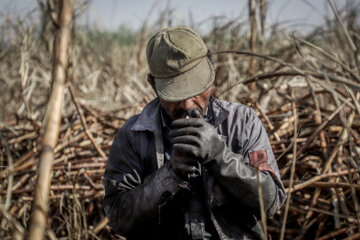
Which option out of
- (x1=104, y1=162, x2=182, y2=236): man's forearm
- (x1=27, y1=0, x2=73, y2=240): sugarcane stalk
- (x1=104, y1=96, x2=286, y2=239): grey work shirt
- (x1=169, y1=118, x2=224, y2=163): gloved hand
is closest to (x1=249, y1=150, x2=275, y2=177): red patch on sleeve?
(x1=104, y1=96, x2=286, y2=239): grey work shirt

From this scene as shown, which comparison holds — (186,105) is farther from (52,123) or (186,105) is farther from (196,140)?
(52,123)

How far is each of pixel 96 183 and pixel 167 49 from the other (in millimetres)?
1748

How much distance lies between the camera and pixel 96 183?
10.1 feet

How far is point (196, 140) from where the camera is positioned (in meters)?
1.48

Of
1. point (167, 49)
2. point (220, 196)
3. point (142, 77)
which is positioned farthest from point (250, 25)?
point (220, 196)

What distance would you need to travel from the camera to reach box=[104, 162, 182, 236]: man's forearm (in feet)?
5.34

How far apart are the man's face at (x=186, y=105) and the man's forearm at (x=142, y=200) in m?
0.29

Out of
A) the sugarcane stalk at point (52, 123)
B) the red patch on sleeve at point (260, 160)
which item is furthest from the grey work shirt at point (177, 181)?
the sugarcane stalk at point (52, 123)

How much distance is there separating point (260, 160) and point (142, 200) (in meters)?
0.62

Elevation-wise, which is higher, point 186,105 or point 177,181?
point 186,105

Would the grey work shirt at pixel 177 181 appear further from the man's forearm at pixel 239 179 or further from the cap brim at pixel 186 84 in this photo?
the cap brim at pixel 186 84

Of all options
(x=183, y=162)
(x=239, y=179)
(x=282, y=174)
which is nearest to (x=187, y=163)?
(x=183, y=162)

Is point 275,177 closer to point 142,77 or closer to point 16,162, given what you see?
point 16,162

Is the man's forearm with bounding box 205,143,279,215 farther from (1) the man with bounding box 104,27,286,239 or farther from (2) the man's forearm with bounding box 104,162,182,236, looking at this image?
(2) the man's forearm with bounding box 104,162,182,236
